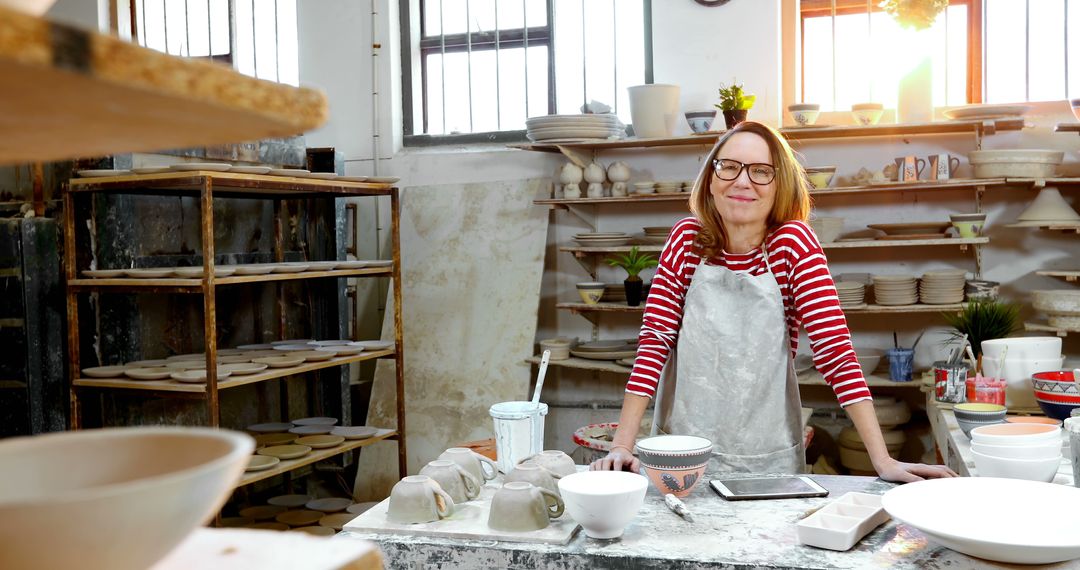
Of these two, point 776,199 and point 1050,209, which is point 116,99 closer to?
point 776,199

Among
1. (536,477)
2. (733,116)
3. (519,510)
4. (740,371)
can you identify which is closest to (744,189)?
(740,371)

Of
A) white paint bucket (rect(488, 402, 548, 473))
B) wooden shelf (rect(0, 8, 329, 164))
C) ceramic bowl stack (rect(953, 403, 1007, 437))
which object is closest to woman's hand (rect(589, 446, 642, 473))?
white paint bucket (rect(488, 402, 548, 473))

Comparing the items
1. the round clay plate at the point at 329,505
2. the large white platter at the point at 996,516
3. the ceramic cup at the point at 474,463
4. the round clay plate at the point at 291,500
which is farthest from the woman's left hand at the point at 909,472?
the round clay plate at the point at 291,500

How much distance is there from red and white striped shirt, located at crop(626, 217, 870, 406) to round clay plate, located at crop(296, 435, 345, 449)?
2.22 meters

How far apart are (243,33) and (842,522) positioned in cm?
513

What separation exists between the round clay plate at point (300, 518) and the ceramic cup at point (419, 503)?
2.74 m

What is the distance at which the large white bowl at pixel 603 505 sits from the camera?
65.4 inches

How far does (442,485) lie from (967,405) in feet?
5.52

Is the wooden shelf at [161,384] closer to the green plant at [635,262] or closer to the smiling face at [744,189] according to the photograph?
the green plant at [635,262]

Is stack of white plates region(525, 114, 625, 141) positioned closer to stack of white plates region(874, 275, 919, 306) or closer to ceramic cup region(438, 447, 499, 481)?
stack of white plates region(874, 275, 919, 306)

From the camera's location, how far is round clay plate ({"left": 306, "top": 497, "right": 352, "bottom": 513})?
4.64 metres

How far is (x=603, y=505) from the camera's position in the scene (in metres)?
1.66

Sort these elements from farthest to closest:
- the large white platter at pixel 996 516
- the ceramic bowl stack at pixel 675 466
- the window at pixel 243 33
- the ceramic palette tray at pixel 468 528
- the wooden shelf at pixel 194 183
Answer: the window at pixel 243 33, the wooden shelf at pixel 194 183, the ceramic bowl stack at pixel 675 466, the ceramic palette tray at pixel 468 528, the large white platter at pixel 996 516

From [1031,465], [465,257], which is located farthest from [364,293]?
[1031,465]
